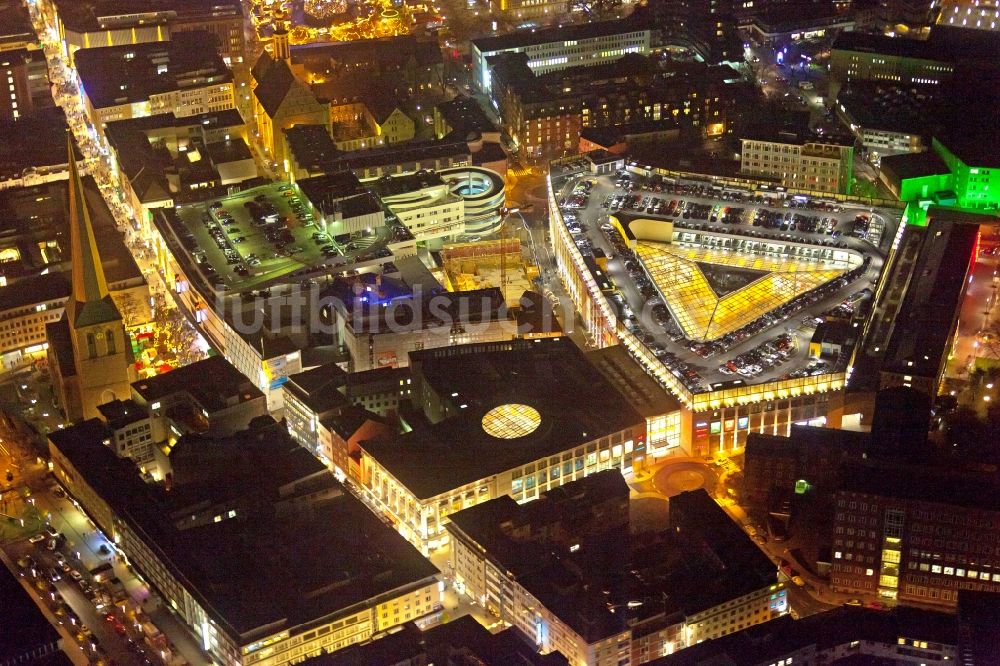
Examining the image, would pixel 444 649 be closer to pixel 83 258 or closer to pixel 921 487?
pixel 921 487

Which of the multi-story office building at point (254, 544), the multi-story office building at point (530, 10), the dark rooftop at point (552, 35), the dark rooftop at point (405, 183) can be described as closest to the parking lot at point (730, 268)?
the dark rooftop at point (405, 183)

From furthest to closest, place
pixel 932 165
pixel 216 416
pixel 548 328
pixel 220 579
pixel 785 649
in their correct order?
1. pixel 932 165
2. pixel 548 328
3. pixel 216 416
4. pixel 220 579
5. pixel 785 649

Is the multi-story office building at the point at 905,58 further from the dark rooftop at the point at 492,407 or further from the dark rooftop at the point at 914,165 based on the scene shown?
the dark rooftop at the point at 492,407

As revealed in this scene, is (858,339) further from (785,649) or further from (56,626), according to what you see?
(56,626)

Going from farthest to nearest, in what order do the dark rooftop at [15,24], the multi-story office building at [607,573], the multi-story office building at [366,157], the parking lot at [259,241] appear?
the dark rooftop at [15,24], the multi-story office building at [366,157], the parking lot at [259,241], the multi-story office building at [607,573]

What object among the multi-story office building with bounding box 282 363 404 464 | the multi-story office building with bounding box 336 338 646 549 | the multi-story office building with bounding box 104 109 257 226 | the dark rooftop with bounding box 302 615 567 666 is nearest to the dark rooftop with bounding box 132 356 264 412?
the multi-story office building with bounding box 282 363 404 464

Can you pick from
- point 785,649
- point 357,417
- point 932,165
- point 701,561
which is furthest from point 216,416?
point 932,165

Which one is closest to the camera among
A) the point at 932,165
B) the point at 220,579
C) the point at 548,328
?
the point at 220,579
